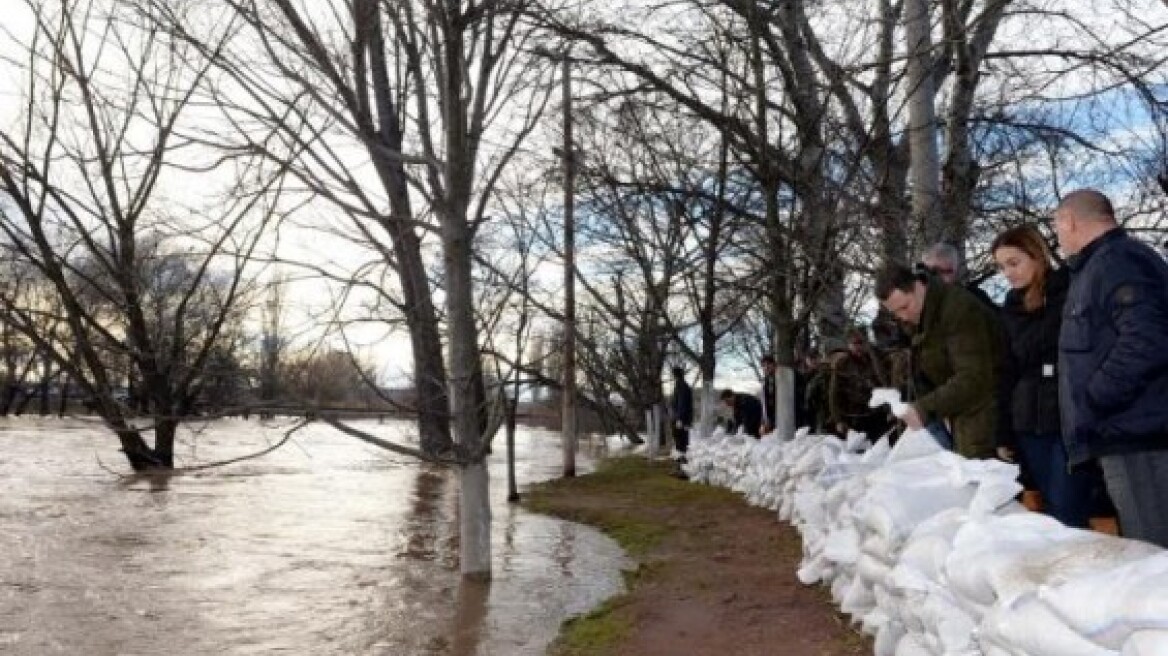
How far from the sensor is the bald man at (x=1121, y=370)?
11.3 ft

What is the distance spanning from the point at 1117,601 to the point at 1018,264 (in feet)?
8.08

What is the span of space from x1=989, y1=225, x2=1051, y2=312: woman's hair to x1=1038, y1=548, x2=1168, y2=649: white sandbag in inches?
87.2

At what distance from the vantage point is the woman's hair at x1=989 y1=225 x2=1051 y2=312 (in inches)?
180

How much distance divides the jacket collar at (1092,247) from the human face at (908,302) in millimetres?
1237

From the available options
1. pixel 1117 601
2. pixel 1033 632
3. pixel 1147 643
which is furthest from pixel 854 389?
pixel 1147 643

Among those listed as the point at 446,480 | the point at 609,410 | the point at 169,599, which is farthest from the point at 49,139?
the point at 609,410

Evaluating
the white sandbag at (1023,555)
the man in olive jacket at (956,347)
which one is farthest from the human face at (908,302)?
the white sandbag at (1023,555)

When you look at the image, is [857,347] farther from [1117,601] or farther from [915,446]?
[1117,601]

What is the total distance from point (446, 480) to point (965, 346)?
16.0 meters

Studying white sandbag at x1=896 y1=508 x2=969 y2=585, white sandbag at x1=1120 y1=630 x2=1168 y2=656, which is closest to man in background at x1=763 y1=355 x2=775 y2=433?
white sandbag at x1=896 y1=508 x2=969 y2=585

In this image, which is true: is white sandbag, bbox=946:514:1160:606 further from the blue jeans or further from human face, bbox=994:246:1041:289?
human face, bbox=994:246:1041:289

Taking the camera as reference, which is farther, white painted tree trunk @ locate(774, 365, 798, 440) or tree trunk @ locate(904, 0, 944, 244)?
white painted tree trunk @ locate(774, 365, 798, 440)

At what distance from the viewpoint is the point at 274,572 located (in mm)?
9617

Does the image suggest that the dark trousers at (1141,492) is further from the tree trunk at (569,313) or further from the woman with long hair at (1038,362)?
the tree trunk at (569,313)
